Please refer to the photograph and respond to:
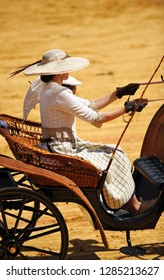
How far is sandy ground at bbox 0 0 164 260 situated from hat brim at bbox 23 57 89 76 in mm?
1518

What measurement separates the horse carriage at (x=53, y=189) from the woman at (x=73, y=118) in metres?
0.11

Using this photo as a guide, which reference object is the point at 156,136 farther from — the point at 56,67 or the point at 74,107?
the point at 56,67

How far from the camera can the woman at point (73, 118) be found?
6.27m

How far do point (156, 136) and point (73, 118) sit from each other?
2.39 ft

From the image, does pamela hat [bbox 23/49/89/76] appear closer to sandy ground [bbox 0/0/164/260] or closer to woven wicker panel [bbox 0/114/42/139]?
woven wicker panel [bbox 0/114/42/139]

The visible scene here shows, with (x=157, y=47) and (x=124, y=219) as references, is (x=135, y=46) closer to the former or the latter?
(x=157, y=47)

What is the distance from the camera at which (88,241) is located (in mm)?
7105

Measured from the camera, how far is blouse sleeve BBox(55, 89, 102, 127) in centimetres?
625

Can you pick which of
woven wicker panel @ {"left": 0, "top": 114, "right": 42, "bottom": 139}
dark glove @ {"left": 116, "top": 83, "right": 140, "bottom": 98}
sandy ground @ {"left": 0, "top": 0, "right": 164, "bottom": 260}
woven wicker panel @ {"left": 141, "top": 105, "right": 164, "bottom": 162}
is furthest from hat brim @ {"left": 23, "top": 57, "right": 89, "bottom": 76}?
sandy ground @ {"left": 0, "top": 0, "right": 164, "bottom": 260}

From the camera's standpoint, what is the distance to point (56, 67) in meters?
6.30

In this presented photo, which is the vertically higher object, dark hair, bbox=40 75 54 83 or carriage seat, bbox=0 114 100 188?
dark hair, bbox=40 75 54 83

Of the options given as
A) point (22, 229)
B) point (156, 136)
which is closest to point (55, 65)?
point (156, 136)

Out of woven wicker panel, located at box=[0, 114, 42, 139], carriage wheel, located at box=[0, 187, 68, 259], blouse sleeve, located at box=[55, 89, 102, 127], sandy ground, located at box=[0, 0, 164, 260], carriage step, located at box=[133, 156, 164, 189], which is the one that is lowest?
sandy ground, located at box=[0, 0, 164, 260]
